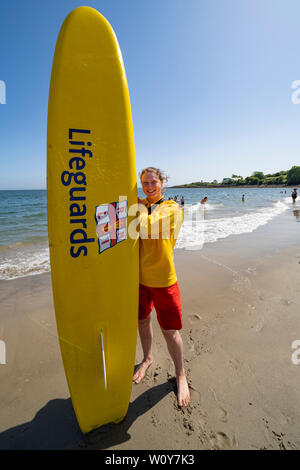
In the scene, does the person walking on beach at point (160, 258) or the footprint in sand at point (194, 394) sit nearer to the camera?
the person walking on beach at point (160, 258)

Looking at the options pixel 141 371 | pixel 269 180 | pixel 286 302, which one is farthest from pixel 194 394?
pixel 269 180

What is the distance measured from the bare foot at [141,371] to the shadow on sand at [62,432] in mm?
188

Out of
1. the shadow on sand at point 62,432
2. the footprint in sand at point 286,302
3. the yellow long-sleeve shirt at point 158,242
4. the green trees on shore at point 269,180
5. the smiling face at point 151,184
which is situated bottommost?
the shadow on sand at point 62,432

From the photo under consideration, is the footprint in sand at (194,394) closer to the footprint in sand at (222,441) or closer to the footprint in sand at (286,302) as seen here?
the footprint in sand at (222,441)

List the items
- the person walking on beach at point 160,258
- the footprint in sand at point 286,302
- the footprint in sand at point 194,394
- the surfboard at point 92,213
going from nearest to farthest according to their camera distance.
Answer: the surfboard at point 92,213, the person walking on beach at point 160,258, the footprint in sand at point 194,394, the footprint in sand at point 286,302

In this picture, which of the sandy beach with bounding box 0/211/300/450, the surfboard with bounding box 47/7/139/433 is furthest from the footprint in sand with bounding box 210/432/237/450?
the surfboard with bounding box 47/7/139/433

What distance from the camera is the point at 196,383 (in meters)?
1.89

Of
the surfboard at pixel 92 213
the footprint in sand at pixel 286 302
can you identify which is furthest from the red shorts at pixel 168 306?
the footprint in sand at pixel 286 302

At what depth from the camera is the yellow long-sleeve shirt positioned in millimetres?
1467

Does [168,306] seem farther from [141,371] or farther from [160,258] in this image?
[141,371]

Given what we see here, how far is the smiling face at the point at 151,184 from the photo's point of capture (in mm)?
1615

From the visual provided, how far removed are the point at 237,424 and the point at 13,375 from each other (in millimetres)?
2052

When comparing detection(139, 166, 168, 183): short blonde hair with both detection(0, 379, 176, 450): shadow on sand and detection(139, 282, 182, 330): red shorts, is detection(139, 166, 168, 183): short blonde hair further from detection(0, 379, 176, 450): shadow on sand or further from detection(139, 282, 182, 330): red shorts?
detection(0, 379, 176, 450): shadow on sand
